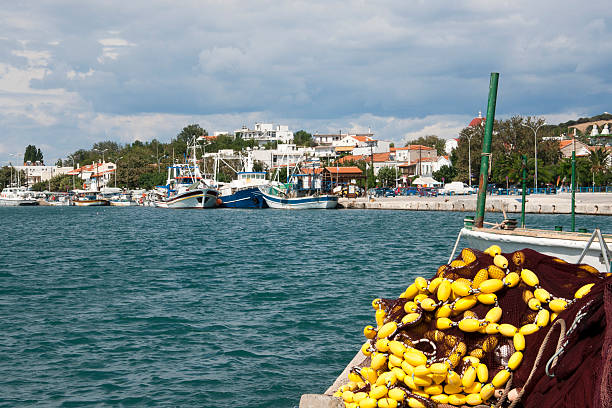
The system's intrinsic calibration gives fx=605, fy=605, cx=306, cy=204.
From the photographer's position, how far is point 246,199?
78.9m

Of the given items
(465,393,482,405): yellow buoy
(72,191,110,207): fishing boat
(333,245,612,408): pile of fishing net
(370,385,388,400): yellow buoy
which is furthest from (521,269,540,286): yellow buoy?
(72,191,110,207): fishing boat

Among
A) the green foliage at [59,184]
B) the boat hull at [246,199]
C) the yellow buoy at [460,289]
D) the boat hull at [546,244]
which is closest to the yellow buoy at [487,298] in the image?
the yellow buoy at [460,289]

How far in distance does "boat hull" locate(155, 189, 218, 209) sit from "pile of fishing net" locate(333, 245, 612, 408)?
252ft

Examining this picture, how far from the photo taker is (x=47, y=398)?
8.95m

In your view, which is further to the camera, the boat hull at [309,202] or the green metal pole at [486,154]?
the boat hull at [309,202]

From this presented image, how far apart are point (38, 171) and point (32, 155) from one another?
45.7 ft

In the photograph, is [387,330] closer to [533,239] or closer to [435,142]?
[533,239]

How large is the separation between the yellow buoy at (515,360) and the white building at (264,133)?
158m

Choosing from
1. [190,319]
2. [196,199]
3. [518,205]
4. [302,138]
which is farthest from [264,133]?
[190,319]

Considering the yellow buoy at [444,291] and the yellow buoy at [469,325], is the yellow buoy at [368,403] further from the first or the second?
the yellow buoy at [444,291]

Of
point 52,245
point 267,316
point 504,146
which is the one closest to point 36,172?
point 504,146

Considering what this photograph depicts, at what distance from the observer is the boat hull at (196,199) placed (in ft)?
270

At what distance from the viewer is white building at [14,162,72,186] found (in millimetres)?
174750

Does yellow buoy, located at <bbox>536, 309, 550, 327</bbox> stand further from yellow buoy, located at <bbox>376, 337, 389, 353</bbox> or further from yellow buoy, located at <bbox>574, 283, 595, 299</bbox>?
yellow buoy, located at <bbox>376, 337, 389, 353</bbox>
